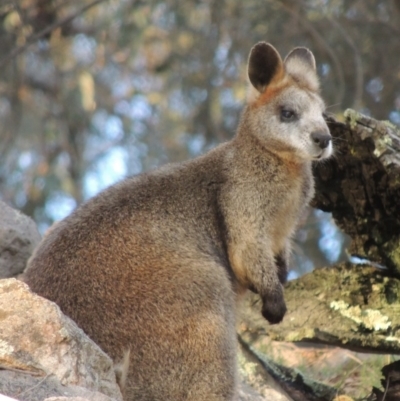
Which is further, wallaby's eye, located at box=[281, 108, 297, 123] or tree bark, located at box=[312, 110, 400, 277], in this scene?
wallaby's eye, located at box=[281, 108, 297, 123]

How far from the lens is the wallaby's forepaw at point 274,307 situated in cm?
609

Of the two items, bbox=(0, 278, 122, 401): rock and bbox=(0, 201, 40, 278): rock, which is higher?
bbox=(0, 278, 122, 401): rock

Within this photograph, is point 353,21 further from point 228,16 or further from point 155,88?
point 155,88

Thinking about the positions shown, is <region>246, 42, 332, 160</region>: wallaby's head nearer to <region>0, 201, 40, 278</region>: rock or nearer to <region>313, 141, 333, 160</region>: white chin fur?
<region>313, 141, 333, 160</region>: white chin fur

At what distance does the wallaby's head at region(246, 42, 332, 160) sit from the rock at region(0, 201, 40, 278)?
2.16 metres

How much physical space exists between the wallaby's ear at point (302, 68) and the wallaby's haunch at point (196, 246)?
1 cm

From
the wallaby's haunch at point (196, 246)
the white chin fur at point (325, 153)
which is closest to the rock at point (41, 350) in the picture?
the wallaby's haunch at point (196, 246)

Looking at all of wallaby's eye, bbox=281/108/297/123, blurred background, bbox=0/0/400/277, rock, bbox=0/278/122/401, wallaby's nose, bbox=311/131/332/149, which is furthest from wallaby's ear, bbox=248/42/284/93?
blurred background, bbox=0/0/400/277

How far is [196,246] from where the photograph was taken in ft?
18.8

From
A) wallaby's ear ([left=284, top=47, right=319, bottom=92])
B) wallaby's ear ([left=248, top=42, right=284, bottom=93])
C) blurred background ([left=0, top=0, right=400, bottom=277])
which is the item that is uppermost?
wallaby's ear ([left=248, top=42, right=284, bottom=93])

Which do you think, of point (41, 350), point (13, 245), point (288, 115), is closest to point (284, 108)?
point (288, 115)

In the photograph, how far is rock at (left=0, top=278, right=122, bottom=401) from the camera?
404 centimetres

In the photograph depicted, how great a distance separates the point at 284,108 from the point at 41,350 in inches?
116

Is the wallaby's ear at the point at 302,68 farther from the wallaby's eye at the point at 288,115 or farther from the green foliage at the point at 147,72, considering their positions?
the green foliage at the point at 147,72
